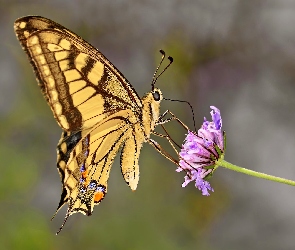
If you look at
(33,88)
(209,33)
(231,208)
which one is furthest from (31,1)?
(231,208)

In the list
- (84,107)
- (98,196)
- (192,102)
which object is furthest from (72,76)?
(192,102)

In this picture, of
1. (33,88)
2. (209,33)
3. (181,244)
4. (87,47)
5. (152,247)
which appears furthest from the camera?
(209,33)

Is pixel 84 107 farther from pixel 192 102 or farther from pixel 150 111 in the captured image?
pixel 192 102

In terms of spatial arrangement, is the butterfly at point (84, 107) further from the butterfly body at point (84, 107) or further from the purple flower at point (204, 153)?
the purple flower at point (204, 153)

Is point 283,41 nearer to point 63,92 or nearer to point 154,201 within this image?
point 154,201

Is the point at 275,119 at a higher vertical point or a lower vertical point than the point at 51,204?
higher

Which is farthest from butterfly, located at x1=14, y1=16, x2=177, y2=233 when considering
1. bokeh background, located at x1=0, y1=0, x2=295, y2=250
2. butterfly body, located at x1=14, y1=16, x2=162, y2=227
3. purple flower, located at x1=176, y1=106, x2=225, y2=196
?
bokeh background, located at x1=0, y1=0, x2=295, y2=250
